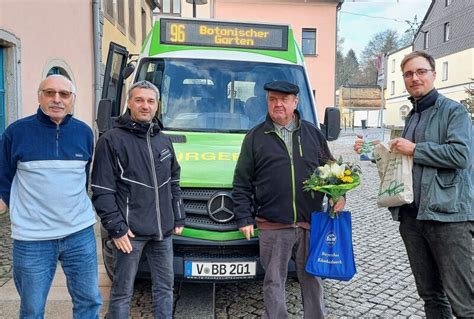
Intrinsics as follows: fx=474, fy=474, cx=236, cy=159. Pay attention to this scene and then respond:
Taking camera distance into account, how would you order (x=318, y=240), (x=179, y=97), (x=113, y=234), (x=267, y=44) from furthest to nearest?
(x=267, y=44), (x=179, y=97), (x=318, y=240), (x=113, y=234)

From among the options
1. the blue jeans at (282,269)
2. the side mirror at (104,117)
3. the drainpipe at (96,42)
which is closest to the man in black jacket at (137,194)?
the blue jeans at (282,269)

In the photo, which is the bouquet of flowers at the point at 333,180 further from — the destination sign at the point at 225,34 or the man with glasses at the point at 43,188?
the destination sign at the point at 225,34

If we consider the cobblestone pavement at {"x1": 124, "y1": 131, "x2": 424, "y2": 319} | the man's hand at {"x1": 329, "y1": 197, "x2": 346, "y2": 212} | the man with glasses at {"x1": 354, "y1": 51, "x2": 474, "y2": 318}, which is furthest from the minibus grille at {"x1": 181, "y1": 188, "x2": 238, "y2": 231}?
the man with glasses at {"x1": 354, "y1": 51, "x2": 474, "y2": 318}

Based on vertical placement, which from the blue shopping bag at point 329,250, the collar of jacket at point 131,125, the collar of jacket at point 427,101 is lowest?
the blue shopping bag at point 329,250

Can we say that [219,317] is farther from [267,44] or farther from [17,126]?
[267,44]

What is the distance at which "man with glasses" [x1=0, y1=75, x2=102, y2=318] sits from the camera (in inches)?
110

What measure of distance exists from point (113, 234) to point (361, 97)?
150 feet

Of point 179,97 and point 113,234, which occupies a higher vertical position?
point 179,97

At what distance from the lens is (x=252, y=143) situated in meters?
3.41

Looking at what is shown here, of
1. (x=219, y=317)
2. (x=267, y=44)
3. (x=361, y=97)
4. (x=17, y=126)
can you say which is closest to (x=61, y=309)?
(x=219, y=317)

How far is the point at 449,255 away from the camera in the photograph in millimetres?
2971

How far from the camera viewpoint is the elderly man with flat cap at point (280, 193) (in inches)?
130

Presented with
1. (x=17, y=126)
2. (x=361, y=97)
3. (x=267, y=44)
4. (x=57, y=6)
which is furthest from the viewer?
(x=361, y=97)

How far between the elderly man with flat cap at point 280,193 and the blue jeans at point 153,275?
1.93 ft
